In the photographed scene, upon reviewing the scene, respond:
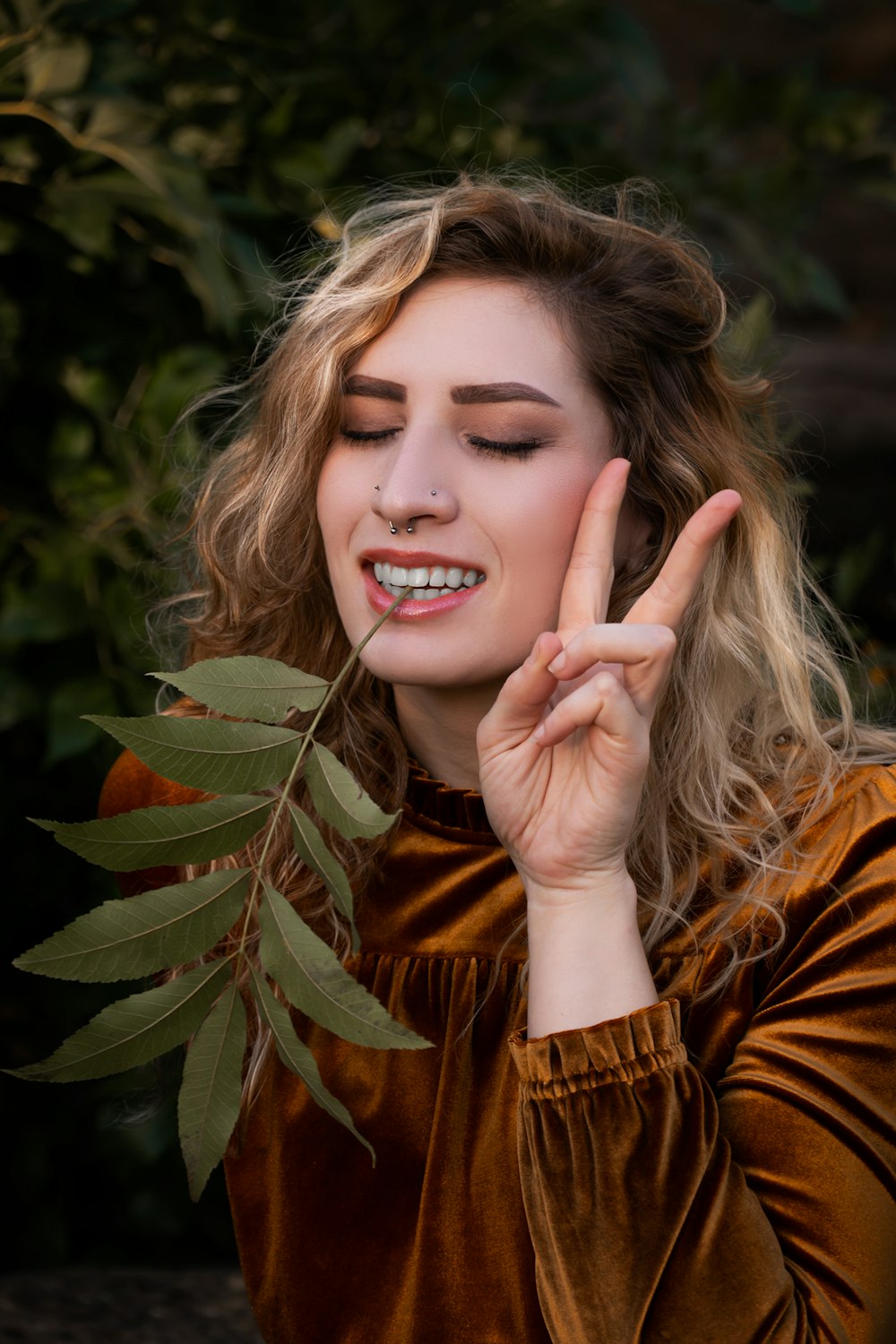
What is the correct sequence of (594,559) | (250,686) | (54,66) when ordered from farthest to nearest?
(54,66)
(594,559)
(250,686)

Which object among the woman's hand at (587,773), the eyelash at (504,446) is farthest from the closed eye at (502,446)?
the woman's hand at (587,773)

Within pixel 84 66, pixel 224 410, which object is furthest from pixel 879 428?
pixel 84 66

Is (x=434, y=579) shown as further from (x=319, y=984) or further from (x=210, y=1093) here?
(x=210, y=1093)

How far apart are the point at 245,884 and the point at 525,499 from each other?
54 centimetres

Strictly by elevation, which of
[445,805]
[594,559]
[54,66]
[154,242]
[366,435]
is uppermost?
[54,66]

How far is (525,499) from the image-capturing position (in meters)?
1.68

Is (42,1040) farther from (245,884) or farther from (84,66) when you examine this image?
(84,66)

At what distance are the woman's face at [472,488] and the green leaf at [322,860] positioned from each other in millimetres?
336

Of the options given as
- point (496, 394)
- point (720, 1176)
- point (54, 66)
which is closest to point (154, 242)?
point (54, 66)

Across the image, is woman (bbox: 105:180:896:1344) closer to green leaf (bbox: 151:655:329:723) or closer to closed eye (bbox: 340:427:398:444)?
closed eye (bbox: 340:427:398:444)

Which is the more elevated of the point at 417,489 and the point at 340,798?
the point at 417,489

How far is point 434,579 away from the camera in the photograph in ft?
5.56

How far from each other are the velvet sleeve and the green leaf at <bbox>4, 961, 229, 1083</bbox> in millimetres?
321

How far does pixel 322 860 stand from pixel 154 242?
147cm
